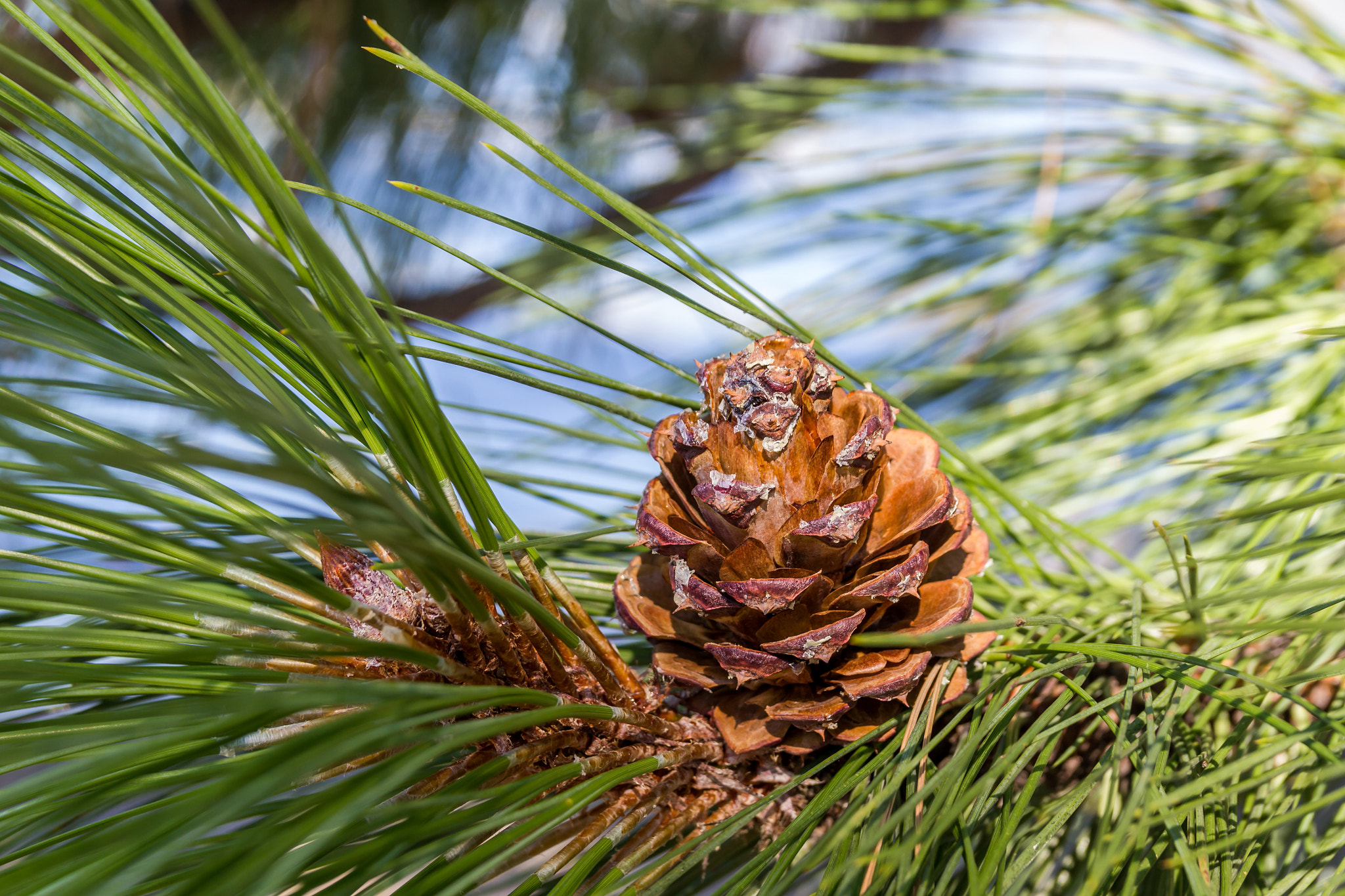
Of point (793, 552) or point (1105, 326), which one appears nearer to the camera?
point (793, 552)

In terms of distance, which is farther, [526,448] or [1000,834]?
[526,448]

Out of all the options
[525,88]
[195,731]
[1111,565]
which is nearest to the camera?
[195,731]

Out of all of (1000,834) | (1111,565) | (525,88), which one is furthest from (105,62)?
Result: (525,88)

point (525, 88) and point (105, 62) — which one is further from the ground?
point (525, 88)

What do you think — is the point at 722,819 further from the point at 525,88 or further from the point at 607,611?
the point at 525,88

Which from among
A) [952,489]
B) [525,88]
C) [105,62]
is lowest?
[952,489]

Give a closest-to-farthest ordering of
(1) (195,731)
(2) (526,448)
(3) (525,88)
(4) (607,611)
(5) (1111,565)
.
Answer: (1) (195,731) → (4) (607,611) → (2) (526,448) → (5) (1111,565) → (3) (525,88)

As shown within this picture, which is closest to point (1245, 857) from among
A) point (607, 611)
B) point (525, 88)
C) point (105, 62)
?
point (607, 611)
